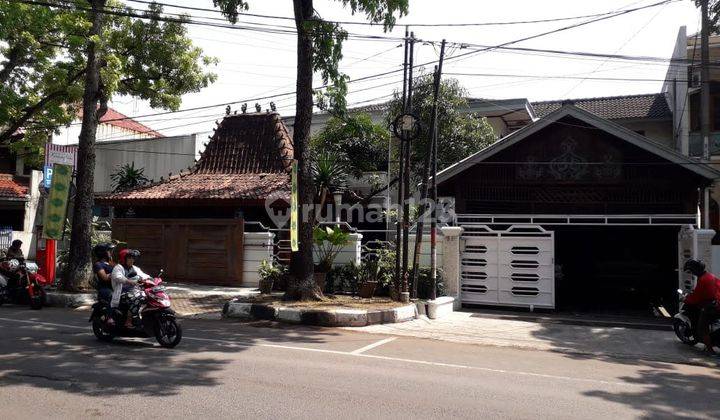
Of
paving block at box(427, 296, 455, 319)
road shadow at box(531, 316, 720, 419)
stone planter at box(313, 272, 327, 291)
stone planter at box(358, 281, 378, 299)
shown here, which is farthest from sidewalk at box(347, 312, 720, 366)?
stone planter at box(313, 272, 327, 291)

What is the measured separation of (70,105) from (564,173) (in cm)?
1692

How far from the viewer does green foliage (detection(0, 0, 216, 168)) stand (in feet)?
48.1

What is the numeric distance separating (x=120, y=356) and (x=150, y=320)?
780mm

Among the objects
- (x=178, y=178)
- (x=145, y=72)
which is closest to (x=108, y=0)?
(x=145, y=72)

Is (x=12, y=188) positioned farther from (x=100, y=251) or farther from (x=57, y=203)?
(x=100, y=251)

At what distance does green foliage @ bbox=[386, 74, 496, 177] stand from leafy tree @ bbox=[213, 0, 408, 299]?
7184mm

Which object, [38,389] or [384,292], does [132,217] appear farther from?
[38,389]

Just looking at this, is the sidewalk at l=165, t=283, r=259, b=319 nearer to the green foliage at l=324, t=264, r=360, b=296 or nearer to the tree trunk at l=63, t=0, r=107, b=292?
the green foliage at l=324, t=264, r=360, b=296

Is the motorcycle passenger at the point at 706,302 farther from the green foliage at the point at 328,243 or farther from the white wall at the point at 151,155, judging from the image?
the white wall at the point at 151,155

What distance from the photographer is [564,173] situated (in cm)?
1540

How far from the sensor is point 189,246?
1700 cm

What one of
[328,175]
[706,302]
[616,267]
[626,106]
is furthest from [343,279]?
[626,106]

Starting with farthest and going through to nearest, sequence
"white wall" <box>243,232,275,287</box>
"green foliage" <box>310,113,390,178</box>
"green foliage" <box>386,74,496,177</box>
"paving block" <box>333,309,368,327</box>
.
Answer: "green foliage" <box>310,113,390,178</box> < "green foliage" <box>386,74,496,177</box> < "white wall" <box>243,232,275,287</box> < "paving block" <box>333,309,368,327</box>

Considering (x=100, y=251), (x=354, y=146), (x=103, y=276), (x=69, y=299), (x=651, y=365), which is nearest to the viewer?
(x=651, y=365)
